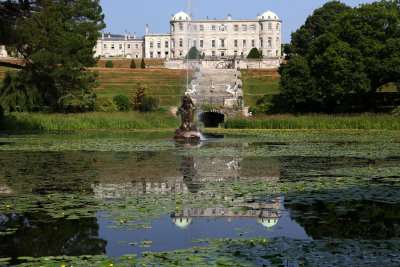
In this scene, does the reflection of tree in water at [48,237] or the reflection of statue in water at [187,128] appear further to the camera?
the reflection of statue in water at [187,128]

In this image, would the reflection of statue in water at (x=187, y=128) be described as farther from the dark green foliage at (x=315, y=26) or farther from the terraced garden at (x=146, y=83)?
the dark green foliage at (x=315, y=26)

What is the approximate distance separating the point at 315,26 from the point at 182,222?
2437 inches

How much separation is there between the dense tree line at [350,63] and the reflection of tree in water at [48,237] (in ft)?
133

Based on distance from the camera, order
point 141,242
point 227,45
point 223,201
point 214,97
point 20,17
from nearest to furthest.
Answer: point 141,242, point 223,201, point 20,17, point 214,97, point 227,45

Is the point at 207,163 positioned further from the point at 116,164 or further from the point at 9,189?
the point at 9,189

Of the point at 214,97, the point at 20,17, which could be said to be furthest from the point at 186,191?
the point at 214,97

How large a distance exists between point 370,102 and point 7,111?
30189mm

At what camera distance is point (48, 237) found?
8539 mm

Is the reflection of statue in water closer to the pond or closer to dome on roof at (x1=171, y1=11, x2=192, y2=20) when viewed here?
the pond

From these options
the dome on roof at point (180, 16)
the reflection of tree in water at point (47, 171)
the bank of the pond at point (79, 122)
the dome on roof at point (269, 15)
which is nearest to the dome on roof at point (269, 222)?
the reflection of tree in water at point (47, 171)

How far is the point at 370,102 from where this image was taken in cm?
5072

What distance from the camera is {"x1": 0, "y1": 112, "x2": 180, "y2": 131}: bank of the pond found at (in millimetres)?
39562

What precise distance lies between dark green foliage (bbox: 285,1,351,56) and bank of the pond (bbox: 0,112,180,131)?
30.4m

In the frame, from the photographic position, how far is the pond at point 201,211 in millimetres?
7695
